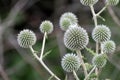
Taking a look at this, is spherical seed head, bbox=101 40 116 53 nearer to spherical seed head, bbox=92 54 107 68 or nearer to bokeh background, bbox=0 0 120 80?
spherical seed head, bbox=92 54 107 68

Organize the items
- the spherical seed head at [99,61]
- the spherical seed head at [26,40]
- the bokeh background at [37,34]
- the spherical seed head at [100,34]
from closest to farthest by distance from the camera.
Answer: the spherical seed head at [99,61], the spherical seed head at [100,34], the spherical seed head at [26,40], the bokeh background at [37,34]

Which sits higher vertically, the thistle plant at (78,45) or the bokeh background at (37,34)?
the thistle plant at (78,45)

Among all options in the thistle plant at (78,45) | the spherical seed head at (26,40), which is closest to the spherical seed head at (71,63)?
the thistle plant at (78,45)

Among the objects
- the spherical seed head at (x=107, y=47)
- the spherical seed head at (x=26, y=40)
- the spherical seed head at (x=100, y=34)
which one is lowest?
the spherical seed head at (x=107, y=47)

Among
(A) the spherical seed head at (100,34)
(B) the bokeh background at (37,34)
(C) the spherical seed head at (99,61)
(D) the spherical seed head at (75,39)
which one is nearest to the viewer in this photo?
(C) the spherical seed head at (99,61)

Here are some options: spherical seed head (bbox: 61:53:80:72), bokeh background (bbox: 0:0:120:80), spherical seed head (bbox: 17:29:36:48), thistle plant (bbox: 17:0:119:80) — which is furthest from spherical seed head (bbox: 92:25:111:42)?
bokeh background (bbox: 0:0:120:80)

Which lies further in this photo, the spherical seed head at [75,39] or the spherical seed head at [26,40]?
the spherical seed head at [26,40]

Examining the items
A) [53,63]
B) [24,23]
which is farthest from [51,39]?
[24,23]

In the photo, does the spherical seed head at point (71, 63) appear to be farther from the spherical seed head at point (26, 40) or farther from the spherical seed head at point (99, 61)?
the spherical seed head at point (26, 40)
